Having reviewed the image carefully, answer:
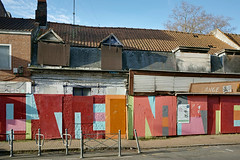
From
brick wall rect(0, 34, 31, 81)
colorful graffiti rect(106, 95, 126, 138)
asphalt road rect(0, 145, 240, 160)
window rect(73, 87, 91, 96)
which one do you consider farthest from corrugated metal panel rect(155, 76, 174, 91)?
brick wall rect(0, 34, 31, 81)

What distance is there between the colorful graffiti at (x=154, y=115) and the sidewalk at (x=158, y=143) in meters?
0.55

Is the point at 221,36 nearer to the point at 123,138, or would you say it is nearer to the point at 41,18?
the point at 123,138

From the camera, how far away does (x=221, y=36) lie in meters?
20.3

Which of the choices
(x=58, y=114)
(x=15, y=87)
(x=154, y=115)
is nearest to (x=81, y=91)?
(x=58, y=114)

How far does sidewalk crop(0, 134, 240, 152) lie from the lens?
1053 cm

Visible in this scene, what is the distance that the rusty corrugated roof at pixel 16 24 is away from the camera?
12.7 meters

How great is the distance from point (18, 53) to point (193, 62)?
→ 11174 millimetres

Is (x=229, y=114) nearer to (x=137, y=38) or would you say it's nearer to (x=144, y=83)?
(x=144, y=83)

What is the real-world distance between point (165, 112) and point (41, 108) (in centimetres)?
742

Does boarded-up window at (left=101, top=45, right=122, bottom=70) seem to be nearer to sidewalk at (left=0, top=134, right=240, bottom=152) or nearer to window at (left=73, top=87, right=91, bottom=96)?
window at (left=73, top=87, right=91, bottom=96)

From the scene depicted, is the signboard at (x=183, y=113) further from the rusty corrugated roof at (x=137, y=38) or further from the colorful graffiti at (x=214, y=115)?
the rusty corrugated roof at (x=137, y=38)

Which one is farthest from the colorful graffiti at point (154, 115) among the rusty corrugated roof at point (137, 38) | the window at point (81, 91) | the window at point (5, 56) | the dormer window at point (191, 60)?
the window at point (5, 56)

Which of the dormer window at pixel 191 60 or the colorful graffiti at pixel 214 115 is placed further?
the dormer window at pixel 191 60

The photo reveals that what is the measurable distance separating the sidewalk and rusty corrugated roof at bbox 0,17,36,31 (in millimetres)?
6523
